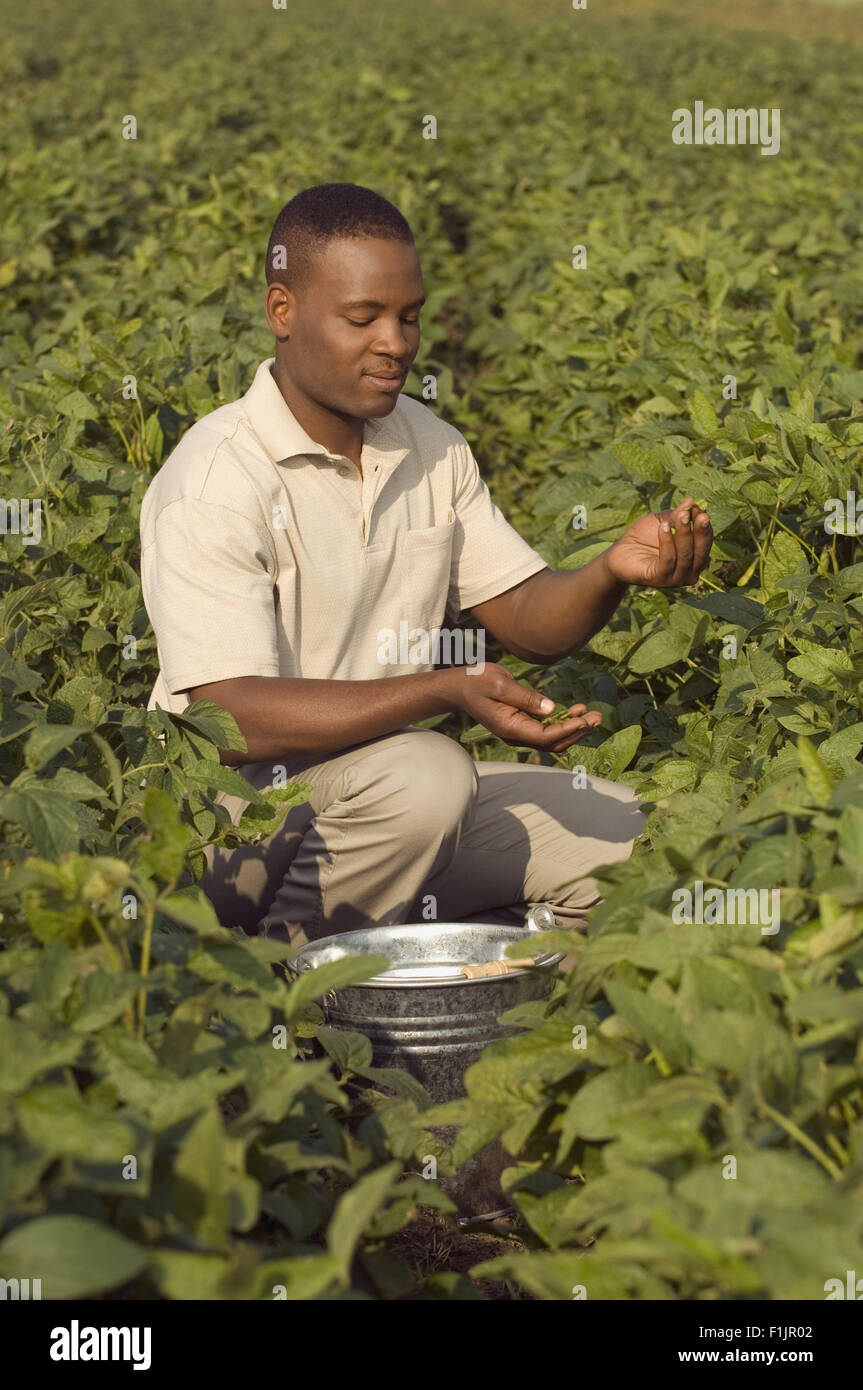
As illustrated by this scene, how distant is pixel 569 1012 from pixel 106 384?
268 cm

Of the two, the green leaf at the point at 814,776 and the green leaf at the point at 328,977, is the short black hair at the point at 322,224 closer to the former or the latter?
the green leaf at the point at 814,776

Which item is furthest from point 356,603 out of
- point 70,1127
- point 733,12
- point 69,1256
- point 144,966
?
point 733,12

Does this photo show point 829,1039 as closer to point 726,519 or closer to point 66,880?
point 66,880

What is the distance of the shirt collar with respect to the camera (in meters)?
2.76

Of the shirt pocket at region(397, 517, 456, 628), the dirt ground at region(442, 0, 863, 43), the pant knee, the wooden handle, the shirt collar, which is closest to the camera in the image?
the wooden handle

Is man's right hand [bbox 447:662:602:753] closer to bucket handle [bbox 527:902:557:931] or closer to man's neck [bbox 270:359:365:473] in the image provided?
bucket handle [bbox 527:902:557:931]

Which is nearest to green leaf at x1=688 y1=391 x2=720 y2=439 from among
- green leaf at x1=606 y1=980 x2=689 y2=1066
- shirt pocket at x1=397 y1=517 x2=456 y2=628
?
shirt pocket at x1=397 y1=517 x2=456 y2=628

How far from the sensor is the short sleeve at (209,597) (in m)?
2.51

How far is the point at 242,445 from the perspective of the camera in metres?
2.75

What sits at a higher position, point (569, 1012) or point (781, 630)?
point (781, 630)

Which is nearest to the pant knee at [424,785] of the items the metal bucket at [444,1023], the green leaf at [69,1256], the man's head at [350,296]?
the metal bucket at [444,1023]

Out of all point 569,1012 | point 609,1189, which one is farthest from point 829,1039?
point 569,1012

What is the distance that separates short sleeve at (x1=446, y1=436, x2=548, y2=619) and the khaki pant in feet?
1.16

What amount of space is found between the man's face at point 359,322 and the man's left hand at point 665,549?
471 mm
